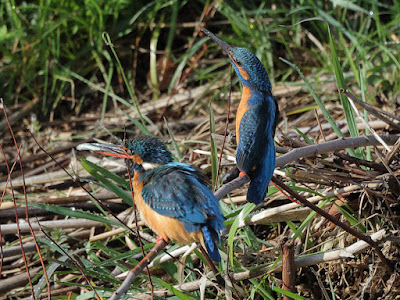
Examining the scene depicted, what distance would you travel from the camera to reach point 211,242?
75.2 inches

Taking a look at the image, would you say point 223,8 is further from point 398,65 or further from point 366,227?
point 366,227

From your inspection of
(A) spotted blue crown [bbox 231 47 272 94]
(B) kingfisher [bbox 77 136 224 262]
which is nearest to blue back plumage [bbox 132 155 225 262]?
(B) kingfisher [bbox 77 136 224 262]

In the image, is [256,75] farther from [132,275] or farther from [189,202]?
[132,275]

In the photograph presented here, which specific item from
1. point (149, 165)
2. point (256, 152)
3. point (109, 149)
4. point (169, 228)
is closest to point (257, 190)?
point (256, 152)

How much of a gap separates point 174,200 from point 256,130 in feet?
1.15

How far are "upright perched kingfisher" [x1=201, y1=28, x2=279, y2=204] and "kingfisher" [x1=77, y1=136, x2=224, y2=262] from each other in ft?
0.58

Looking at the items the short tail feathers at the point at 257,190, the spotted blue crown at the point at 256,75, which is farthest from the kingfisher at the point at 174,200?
the spotted blue crown at the point at 256,75

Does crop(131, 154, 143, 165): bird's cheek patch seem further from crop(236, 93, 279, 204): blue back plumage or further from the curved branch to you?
crop(236, 93, 279, 204): blue back plumage

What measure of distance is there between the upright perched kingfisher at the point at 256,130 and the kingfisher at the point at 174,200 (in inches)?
7.0

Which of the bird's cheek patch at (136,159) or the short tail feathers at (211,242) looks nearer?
the short tail feathers at (211,242)

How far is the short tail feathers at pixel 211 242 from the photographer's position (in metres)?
1.89

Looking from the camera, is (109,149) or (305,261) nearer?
(109,149)

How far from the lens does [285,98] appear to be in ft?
13.8

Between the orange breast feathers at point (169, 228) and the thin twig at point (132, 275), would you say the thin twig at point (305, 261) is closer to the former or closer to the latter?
the orange breast feathers at point (169, 228)
